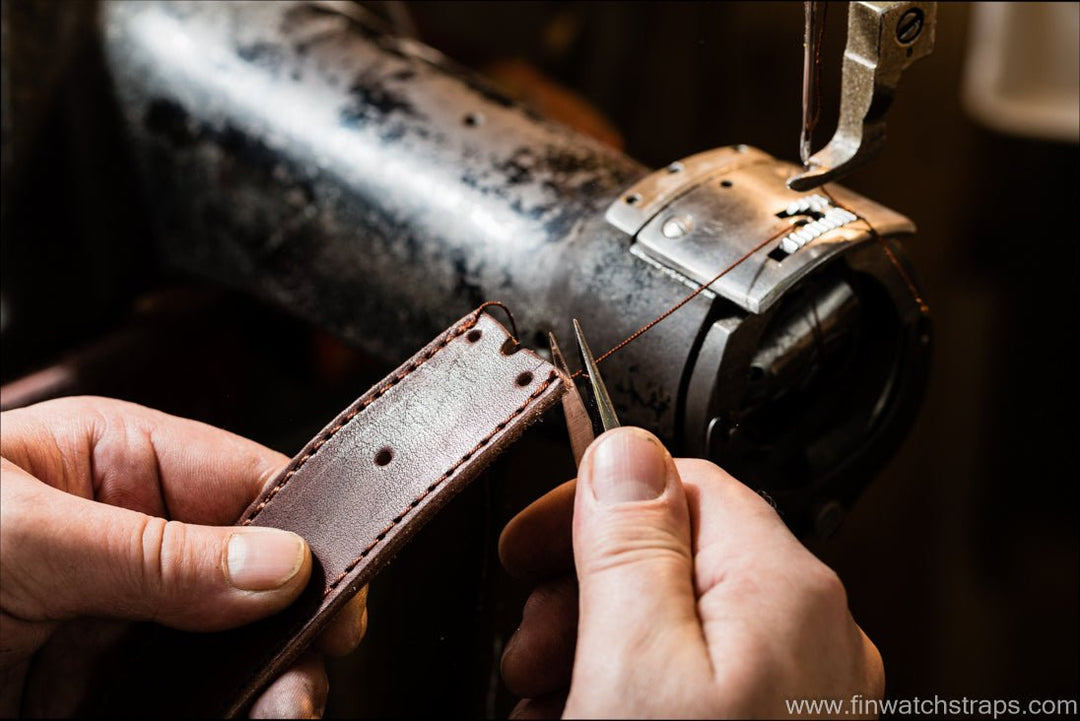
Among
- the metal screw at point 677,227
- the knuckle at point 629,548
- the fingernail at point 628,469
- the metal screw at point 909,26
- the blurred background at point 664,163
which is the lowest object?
the blurred background at point 664,163

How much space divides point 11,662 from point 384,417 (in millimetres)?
244

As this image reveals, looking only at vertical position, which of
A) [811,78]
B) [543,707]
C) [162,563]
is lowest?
[543,707]

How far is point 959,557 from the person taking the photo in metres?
1.39

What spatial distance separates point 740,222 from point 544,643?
263 millimetres

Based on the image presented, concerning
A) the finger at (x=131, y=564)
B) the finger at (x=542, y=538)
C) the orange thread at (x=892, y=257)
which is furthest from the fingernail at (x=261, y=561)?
the orange thread at (x=892, y=257)

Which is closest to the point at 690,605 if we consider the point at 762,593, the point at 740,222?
the point at 762,593

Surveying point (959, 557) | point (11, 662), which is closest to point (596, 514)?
point (11, 662)

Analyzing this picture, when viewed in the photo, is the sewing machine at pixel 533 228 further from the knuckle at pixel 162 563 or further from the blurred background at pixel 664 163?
the knuckle at pixel 162 563

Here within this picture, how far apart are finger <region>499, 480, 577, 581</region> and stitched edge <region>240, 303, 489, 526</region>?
99 millimetres

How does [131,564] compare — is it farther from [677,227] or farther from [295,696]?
[677,227]

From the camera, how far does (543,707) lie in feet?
1.82

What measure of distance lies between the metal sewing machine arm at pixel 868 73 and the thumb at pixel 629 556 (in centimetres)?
20

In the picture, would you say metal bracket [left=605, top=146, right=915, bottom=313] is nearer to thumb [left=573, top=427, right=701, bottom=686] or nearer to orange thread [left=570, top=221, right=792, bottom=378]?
orange thread [left=570, top=221, right=792, bottom=378]

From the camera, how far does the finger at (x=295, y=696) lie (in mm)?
532
